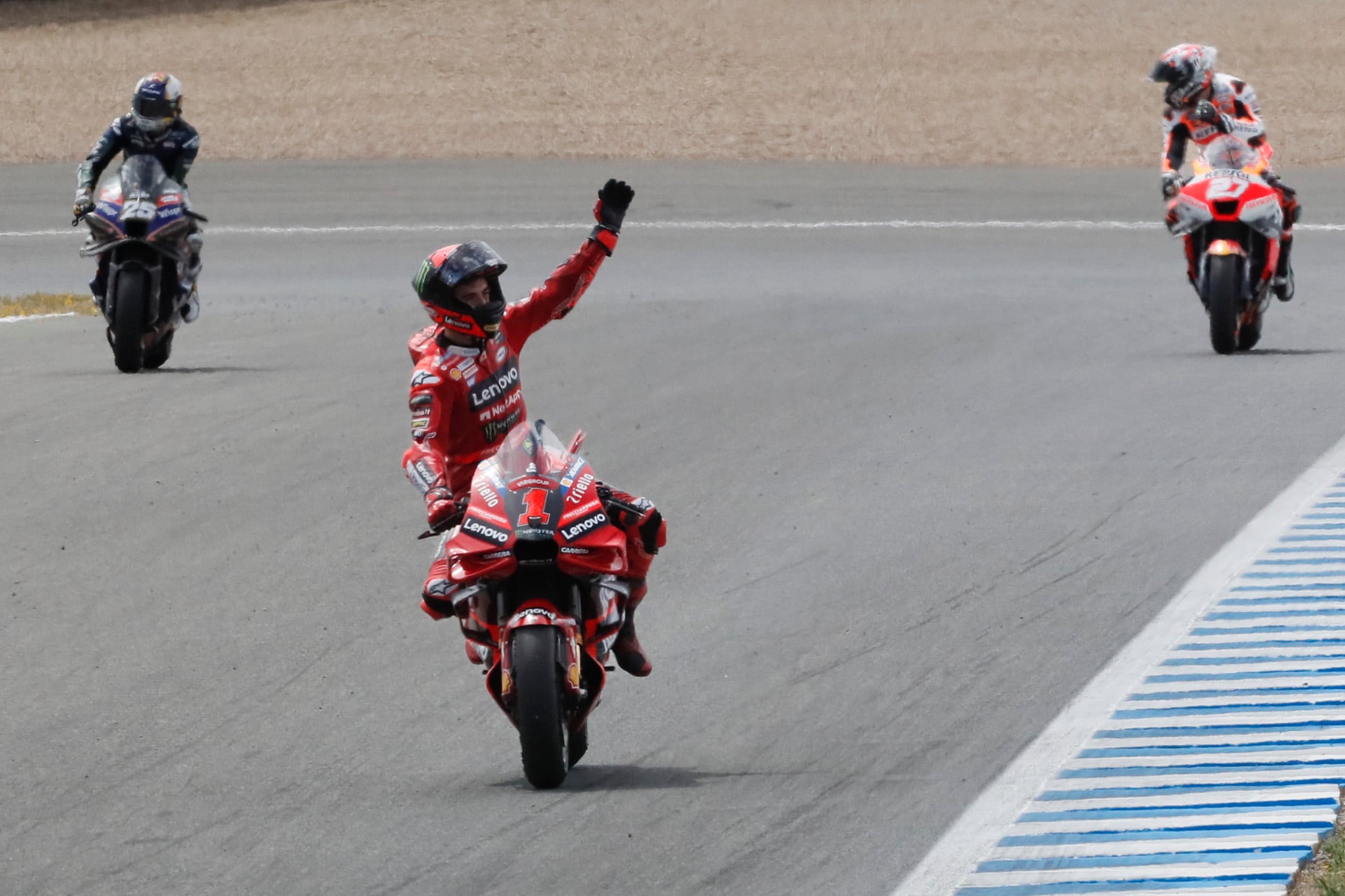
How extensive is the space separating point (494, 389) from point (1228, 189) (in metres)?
8.64

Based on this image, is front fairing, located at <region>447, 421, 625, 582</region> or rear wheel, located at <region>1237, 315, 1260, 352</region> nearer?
front fairing, located at <region>447, 421, 625, 582</region>

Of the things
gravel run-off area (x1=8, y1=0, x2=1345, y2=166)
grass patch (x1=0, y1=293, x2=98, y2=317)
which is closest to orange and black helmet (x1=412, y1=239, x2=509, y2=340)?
grass patch (x1=0, y1=293, x2=98, y2=317)

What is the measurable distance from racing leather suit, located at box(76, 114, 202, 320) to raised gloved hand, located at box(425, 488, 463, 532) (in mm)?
8920

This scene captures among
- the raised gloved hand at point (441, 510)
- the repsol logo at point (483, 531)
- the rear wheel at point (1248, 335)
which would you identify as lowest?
the repsol logo at point (483, 531)

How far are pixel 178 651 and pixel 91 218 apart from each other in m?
7.14

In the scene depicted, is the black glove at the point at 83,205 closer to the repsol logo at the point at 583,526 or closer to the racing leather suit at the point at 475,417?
the racing leather suit at the point at 475,417

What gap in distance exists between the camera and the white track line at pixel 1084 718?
20.3 feet

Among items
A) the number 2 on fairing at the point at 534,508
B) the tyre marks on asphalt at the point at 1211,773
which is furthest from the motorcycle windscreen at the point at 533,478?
the tyre marks on asphalt at the point at 1211,773

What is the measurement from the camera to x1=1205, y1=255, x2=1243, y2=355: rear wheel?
15.0 meters

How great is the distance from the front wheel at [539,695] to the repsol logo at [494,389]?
1.19m

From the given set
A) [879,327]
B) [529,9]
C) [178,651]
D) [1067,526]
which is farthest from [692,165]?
[178,651]

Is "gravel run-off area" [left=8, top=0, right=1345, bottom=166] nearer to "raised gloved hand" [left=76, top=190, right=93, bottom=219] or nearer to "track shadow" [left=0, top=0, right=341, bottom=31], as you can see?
"track shadow" [left=0, top=0, right=341, bottom=31]

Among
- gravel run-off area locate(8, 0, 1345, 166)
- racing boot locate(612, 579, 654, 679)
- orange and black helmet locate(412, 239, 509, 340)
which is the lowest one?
racing boot locate(612, 579, 654, 679)

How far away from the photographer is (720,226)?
81.8ft
